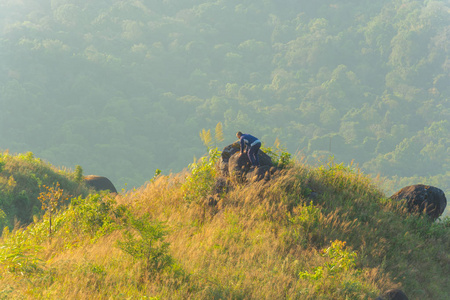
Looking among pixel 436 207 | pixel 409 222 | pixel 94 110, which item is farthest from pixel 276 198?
pixel 94 110

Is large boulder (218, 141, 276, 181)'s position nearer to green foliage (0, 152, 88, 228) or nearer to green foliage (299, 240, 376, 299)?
green foliage (299, 240, 376, 299)

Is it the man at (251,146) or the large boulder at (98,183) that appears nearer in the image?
the man at (251,146)

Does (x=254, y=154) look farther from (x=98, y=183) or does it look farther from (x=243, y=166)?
(x=98, y=183)

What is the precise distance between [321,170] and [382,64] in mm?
185223

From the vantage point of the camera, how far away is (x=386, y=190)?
480 inches

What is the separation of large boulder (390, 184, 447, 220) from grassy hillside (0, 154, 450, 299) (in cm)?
37

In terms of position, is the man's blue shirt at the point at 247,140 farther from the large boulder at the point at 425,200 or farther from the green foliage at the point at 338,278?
the large boulder at the point at 425,200

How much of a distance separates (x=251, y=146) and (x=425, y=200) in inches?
193

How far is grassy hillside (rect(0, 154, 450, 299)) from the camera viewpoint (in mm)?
6539

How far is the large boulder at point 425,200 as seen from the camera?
11.5m

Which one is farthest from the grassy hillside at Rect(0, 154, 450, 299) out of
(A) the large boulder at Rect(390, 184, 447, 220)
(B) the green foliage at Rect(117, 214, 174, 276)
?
(A) the large boulder at Rect(390, 184, 447, 220)

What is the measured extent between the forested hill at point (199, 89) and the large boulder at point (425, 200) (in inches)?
3115

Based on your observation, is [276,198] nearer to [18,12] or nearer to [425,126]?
[425,126]

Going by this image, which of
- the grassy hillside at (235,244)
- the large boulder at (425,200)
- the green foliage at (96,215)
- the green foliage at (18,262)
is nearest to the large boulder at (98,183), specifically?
the grassy hillside at (235,244)
